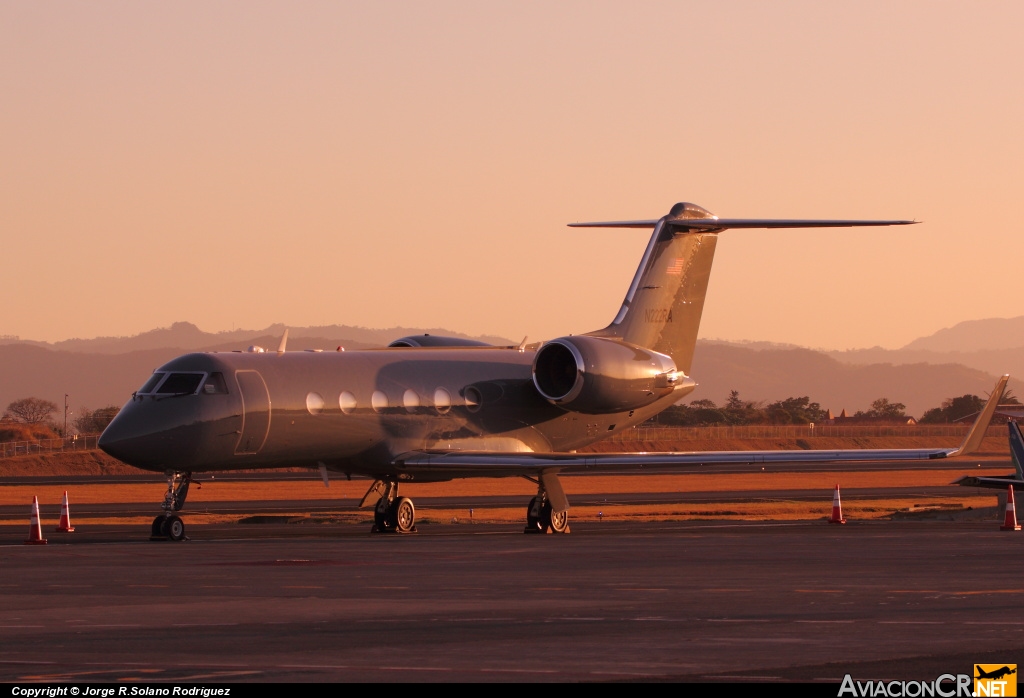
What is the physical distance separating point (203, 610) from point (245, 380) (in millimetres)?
14051

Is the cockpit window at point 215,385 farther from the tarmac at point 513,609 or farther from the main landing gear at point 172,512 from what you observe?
the tarmac at point 513,609

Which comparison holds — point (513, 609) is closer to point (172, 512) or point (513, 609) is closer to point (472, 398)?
point (172, 512)

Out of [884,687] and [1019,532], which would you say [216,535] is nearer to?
[1019,532]

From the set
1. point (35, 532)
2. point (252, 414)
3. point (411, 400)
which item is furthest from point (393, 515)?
point (35, 532)

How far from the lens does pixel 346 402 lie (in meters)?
30.0

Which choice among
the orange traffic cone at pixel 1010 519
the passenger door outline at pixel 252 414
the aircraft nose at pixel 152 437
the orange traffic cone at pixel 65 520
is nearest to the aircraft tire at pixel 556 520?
the passenger door outline at pixel 252 414

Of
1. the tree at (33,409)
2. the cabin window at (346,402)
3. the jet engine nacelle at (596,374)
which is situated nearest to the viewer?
the cabin window at (346,402)

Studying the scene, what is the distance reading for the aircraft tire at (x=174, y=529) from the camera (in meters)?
27.2

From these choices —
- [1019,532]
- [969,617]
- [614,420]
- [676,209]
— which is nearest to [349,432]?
[614,420]

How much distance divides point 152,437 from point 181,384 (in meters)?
1.22

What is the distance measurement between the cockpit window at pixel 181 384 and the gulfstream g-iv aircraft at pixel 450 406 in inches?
1.2

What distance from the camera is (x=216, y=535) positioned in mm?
29484

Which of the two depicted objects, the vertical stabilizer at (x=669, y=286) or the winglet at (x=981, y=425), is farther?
the vertical stabilizer at (x=669, y=286)

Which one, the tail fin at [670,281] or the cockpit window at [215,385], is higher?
the tail fin at [670,281]
